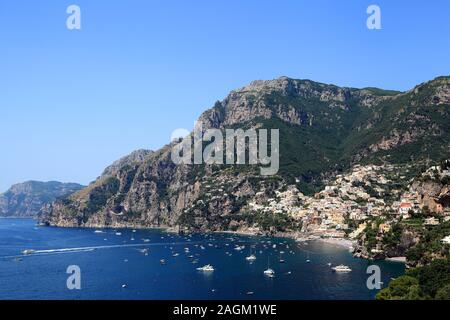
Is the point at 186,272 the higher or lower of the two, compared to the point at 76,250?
higher

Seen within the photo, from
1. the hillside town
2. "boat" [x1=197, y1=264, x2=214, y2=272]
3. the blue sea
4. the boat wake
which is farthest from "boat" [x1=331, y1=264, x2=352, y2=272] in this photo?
the boat wake

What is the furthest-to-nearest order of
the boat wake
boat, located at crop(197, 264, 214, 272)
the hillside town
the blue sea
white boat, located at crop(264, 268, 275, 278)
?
the boat wake, the hillside town, boat, located at crop(197, 264, 214, 272), white boat, located at crop(264, 268, 275, 278), the blue sea

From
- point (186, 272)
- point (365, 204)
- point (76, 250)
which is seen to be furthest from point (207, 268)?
point (365, 204)

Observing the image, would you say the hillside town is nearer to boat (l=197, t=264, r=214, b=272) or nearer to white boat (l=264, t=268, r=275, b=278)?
white boat (l=264, t=268, r=275, b=278)

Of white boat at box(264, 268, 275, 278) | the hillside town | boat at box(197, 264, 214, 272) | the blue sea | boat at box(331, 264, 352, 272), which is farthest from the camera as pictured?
the hillside town

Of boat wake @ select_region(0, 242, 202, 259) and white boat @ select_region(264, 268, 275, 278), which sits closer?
white boat @ select_region(264, 268, 275, 278)

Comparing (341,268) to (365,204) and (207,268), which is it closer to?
(207,268)

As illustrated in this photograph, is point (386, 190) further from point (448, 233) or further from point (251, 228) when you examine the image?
point (448, 233)

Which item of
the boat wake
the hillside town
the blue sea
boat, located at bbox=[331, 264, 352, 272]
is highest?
the hillside town
